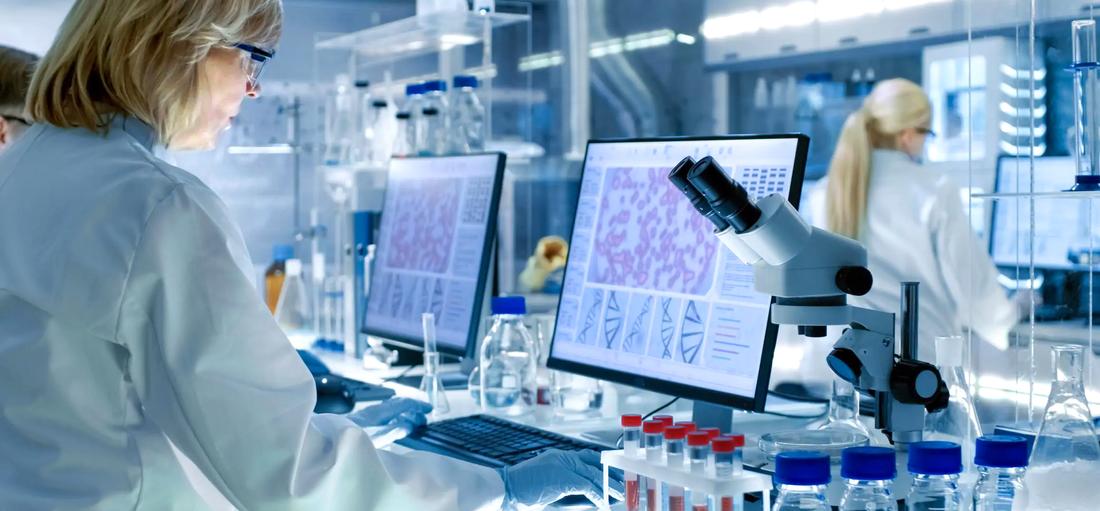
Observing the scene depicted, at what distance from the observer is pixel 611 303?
1.65m

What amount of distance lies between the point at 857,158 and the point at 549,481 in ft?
7.27

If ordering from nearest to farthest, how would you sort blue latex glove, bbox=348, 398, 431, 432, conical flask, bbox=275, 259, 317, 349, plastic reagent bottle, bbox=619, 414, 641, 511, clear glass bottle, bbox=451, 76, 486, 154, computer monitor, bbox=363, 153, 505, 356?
plastic reagent bottle, bbox=619, 414, 641, 511, blue latex glove, bbox=348, 398, 431, 432, computer monitor, bbox=363, 153, 505, 356, clear glass bottle, bbox=451, 76, 486, 154, conical flask, bbox=275, 259, 317, 349

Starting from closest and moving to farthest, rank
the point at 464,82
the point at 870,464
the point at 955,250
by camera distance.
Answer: the point at 870,464
the point at 464,82
the point at 955,250

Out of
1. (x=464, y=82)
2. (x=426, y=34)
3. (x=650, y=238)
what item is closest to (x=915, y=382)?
(x=650, y=238)

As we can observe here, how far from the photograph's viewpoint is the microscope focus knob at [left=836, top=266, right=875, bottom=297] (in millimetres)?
1089

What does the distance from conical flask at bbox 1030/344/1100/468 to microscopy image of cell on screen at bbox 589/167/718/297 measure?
489 millimetres

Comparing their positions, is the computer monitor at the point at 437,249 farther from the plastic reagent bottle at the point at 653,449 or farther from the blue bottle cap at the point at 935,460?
the blue bottle cap at the point at 935,460

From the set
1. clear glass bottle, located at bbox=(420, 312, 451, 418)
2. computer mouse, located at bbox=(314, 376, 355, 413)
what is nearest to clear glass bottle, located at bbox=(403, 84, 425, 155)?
clear glass bottle, located at bbox=(420, 312, 451, 418)

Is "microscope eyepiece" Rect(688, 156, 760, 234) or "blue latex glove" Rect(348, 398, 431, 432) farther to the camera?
"blue latex glove" Rect(348, 398, 431, 432)

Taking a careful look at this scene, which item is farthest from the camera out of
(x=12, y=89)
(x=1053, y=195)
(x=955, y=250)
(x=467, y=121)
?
(x=955, y=250)

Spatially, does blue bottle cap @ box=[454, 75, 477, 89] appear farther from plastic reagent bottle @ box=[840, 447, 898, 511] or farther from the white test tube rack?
plastic reagent bottle @ box=[840, 447, 898, 511]

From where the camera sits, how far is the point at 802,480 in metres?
0.93

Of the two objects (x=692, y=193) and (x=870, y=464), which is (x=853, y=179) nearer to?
(x=692, y=193)

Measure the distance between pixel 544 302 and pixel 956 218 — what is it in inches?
45.1
